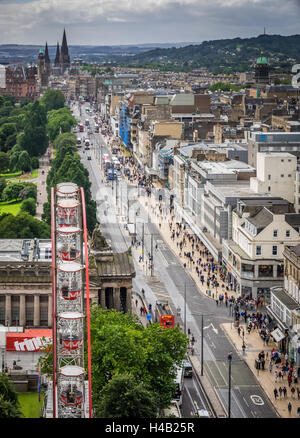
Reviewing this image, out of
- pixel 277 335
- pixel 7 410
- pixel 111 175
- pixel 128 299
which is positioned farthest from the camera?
pixel 111 175

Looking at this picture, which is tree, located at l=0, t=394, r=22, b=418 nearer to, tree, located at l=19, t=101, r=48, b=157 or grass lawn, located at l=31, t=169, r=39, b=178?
grass lawn, located at l=31, t=169, r=39, b=178

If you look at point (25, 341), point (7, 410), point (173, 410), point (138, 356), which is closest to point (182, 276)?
point (25, 341)

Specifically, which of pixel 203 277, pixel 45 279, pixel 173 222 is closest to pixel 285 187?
pixel 203 277

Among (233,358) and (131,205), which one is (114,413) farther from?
Result: (131,205)

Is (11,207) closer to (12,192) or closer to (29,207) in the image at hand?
(12,192)

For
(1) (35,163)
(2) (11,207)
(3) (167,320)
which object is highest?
(3) (167,320)

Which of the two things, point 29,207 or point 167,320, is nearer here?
point 167,320

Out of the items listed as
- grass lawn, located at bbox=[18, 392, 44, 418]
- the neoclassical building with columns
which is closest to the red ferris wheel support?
grass lawn, located at bbox=[18, 392, 44, 418]
